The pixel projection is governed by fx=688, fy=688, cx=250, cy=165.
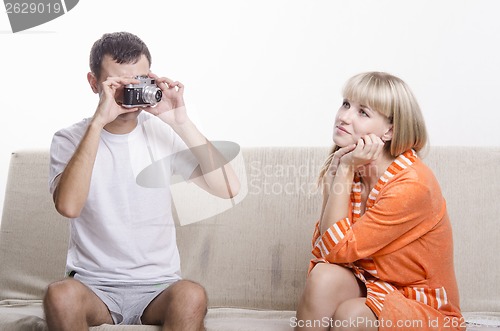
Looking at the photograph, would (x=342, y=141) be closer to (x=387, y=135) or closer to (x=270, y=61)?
(x=387, y=135)

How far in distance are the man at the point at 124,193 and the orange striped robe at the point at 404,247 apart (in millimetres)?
375

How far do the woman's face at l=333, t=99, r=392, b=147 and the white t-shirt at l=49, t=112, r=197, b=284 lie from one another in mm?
409

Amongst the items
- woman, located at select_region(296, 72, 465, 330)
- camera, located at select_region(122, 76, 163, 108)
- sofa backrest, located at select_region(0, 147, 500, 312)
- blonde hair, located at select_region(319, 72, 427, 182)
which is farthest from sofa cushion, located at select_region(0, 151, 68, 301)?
blonde hair, located at select_region(319, 72, 427, 182)

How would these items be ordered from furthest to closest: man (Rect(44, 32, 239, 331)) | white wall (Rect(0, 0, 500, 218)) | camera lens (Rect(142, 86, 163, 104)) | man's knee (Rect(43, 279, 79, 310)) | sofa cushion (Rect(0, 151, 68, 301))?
white wall (Rect(0, 0, 500, 218)), sofa cushion (Rect(0, 151, 68, 301)), camera lens (Rect(142, 86, 163, 104)), man (Rect(44, 32, 239, 331)), man's knee (Rect(43, 279, 79, 310))

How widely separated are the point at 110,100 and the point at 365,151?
0.63 metres

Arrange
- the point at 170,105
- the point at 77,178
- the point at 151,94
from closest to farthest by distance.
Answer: the point at 77,178 → the point at 151,94 → the point at 170,105

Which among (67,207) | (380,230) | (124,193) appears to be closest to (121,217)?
(124,193)

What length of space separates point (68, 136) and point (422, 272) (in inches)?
37.2

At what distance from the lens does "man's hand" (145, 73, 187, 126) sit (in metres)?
1.81

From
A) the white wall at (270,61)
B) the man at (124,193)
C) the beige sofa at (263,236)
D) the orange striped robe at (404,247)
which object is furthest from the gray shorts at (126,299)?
the white wall at (270,61)

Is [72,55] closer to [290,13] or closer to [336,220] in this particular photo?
[290,13]

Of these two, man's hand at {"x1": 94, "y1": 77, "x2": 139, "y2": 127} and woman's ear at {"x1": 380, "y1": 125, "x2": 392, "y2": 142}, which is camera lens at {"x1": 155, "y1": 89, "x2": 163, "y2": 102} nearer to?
man's hand at {"x1": 94, "y1": 77, "x2": 139, "y2": 127}

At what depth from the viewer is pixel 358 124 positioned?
66.8 inches

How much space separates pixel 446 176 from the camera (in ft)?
6.83
